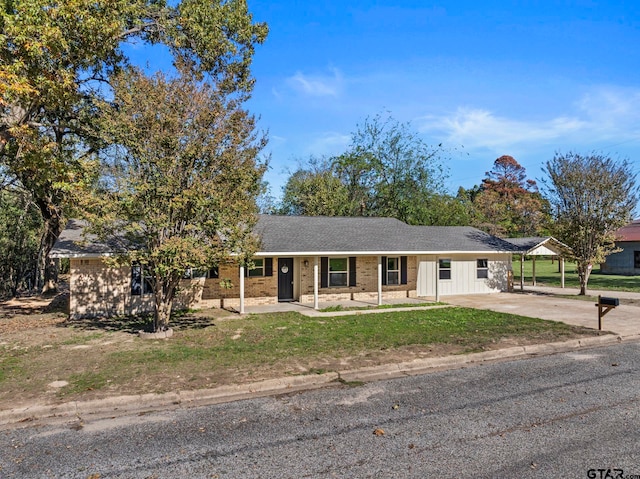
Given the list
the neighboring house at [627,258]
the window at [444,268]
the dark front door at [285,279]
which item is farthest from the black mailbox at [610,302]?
the neighboring house at [627,258]

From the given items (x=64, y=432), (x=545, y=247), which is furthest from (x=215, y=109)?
(x=545, y=247)

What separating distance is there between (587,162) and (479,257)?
7005mm

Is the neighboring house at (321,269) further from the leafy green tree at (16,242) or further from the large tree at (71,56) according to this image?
the leafy green tree at (16,242)

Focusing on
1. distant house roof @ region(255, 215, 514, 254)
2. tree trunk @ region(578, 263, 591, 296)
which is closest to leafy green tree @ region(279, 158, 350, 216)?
distant house roof @ region(255, 215, 514, 254)

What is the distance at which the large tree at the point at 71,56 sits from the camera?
34.9 ft

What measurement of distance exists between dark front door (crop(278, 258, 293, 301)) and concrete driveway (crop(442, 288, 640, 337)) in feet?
23.0

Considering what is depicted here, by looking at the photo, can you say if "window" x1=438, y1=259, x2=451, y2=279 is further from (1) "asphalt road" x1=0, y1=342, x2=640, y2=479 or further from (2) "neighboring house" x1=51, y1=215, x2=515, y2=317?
(1) "asphalt road" x1=0, y1=342, x2=640, y2=479

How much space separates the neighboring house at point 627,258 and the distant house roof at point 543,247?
17.8 m

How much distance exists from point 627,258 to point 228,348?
41090 mm

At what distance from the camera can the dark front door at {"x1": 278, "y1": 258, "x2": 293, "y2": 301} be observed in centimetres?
1808

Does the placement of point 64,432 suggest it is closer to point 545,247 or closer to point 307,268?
point 307,268

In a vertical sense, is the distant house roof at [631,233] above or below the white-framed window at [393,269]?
above

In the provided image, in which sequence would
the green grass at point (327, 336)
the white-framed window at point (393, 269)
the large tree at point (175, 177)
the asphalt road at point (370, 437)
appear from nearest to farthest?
the asphalt road at point (370, 437), the green grass at point (327, 336), the large tree at point (175, 177), the white-framed window at point (393, 269)

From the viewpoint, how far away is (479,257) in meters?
22.3
